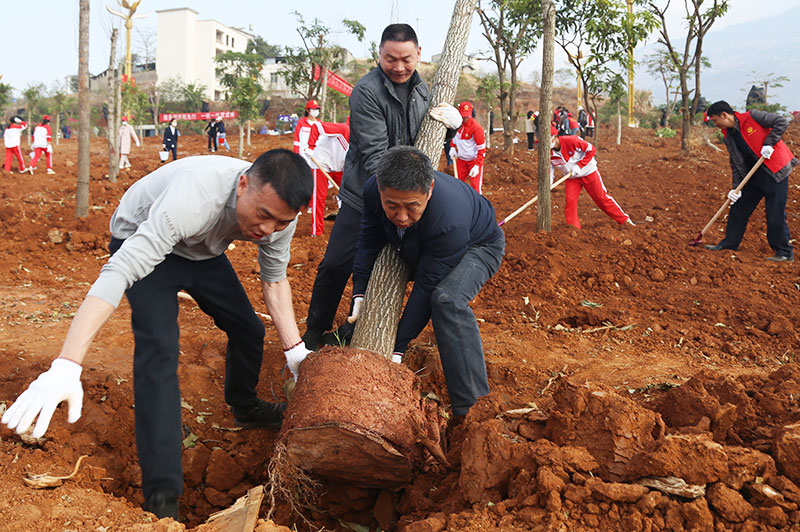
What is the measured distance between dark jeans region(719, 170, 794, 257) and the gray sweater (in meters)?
5.71

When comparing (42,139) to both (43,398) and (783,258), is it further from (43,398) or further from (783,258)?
(783,258)

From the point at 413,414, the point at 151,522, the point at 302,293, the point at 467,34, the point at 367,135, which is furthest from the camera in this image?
the point at 302,293

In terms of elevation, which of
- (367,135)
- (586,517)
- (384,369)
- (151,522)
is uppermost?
(367,135)

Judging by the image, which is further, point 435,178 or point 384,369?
point 435,178

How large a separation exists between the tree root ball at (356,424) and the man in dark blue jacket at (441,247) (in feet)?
1.15

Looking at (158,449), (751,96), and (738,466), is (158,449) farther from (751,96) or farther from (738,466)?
(751,96)

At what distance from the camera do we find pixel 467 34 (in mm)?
3906

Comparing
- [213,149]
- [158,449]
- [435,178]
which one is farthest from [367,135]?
[213,149]

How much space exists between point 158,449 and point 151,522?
0.31 meters

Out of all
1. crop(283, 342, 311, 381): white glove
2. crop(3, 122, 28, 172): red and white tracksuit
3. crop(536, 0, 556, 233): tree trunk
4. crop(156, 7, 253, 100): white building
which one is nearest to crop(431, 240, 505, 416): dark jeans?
crop(283, 342, 311, 381): white glove

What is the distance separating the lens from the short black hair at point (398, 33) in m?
3.44

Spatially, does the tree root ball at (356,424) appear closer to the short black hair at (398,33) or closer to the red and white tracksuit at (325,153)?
the short black hair at (398,33)

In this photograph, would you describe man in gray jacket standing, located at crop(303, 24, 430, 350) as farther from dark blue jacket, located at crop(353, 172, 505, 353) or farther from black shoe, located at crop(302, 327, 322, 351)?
dark blue jacket, located at crop(353, 172, 505, 353)

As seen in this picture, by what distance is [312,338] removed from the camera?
12.1ft
